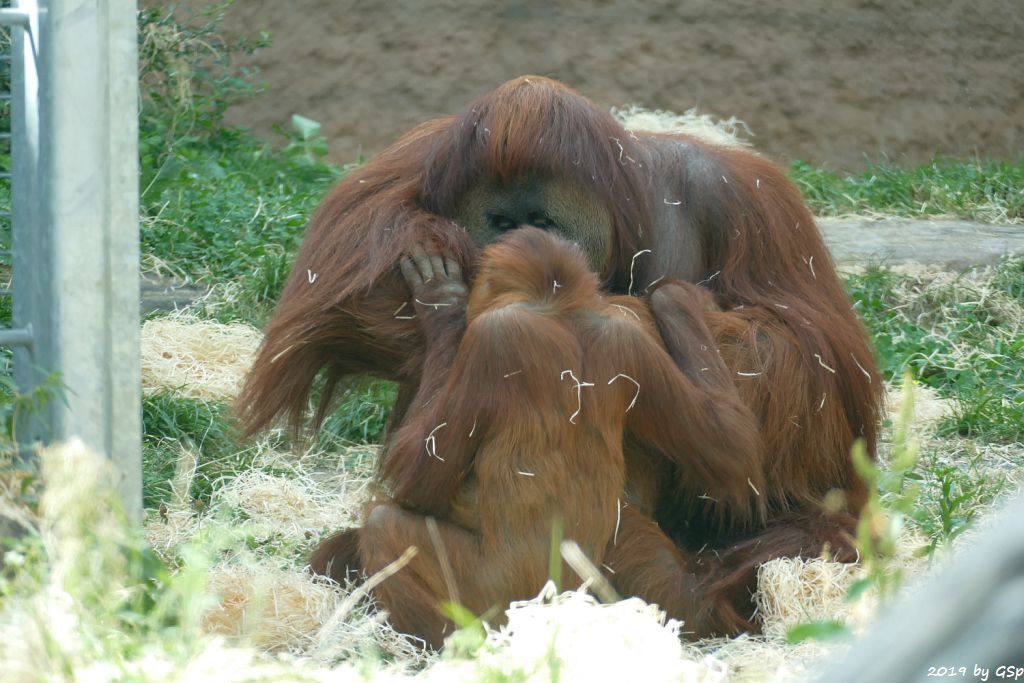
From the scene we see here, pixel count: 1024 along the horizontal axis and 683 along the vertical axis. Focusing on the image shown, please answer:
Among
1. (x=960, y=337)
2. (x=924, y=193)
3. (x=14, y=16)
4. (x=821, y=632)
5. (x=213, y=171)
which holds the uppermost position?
(x=14, y=16)

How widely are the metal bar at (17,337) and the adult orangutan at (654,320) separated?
62cm

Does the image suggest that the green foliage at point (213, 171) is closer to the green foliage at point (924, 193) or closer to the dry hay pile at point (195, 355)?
the dry hay pile at point (195, 355)

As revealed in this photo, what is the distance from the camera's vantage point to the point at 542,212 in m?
2.83

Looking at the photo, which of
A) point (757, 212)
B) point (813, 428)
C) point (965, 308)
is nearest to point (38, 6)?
point (757, 212)

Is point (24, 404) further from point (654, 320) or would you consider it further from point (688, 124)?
point (688, 124)

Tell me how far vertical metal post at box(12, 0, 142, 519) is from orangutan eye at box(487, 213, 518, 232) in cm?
79

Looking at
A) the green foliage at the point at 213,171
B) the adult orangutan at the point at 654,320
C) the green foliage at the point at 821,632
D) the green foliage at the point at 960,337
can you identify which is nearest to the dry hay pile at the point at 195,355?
the green foliage at the point at 213,171

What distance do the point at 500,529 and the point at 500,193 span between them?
74 cm

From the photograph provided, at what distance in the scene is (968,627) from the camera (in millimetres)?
775

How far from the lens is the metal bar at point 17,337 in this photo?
7.80 feet

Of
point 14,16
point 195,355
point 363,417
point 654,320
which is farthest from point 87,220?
point 195,355

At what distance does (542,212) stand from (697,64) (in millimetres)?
4591

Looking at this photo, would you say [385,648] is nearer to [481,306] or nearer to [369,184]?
[481,306]

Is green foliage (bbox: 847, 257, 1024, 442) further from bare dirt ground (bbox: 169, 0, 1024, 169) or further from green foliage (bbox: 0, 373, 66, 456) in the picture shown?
green foliage (bbox: 0, 373, 66, 456)
